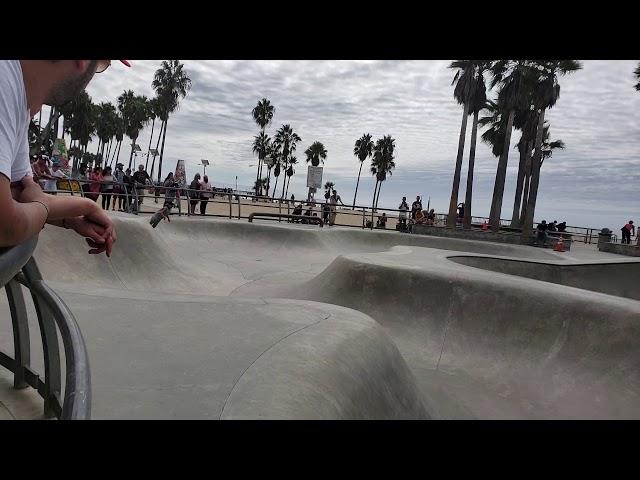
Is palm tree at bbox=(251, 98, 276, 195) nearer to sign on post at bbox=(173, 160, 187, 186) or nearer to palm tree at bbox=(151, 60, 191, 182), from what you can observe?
palm tree at bbox=(151, 60, 191, 182)

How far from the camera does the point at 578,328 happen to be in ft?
20.3

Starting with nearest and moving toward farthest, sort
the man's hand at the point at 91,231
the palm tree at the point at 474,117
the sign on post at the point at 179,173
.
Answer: the man's hand at the point at 91,231
the sign on post at the point at 179,173
the palm tree at the point at 474,117

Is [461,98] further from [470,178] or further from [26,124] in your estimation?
[26,124]

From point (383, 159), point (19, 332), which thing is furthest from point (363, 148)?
point (19, 332)

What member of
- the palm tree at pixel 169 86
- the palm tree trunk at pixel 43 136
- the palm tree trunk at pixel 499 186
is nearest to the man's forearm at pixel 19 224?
the palm tree trunk at pixel 43 136

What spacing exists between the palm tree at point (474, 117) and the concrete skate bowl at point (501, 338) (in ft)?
61.8

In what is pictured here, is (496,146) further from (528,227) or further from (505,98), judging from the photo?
(528,227)

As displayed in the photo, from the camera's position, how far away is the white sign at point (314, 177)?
21.4 meters

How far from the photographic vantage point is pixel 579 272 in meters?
10.5

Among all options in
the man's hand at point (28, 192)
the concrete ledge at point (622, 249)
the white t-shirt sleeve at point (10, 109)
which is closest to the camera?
the white t-shirt sleeve at point (10, 109)

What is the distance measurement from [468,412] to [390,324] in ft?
7.44

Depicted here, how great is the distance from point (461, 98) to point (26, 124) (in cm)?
2838

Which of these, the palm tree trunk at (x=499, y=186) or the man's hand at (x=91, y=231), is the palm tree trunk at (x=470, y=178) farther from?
the man's hand at (x=91, y=231)
